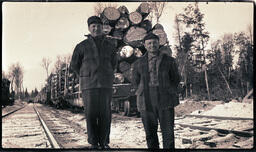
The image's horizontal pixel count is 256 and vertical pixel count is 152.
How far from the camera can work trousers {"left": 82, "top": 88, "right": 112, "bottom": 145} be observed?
3236 mm

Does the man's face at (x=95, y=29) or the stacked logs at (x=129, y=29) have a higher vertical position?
the stacked logs at (x=129, y=29)

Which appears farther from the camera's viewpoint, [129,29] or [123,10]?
[129,29]

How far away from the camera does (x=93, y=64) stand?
3.31 m

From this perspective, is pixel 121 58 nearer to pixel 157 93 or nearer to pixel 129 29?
A: pixel 129 29

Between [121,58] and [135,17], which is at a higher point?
[135,17]

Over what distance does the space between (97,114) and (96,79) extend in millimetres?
478

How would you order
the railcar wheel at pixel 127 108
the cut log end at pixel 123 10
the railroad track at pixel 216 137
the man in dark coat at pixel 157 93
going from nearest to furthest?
the man in dark coat at pixel 157 93 → the railroad track at pixel 216 137 → the cut log end at pixel 123 10 → the railcar wheel at pixel 127 108

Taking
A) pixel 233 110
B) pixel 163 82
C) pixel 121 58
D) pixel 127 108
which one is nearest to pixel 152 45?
pixel 163 82

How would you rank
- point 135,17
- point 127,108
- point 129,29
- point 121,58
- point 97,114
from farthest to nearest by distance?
1. point 127,108
2. point 121,58
3. point 129,29
4. point 135,17
5. point 97,114

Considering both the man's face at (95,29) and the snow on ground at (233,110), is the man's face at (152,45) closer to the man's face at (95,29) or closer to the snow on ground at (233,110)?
the man's face at (95,29)

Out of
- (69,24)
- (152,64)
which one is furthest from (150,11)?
(152,64)

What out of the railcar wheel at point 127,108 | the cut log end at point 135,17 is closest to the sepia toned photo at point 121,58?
the cut log end at point 135,17

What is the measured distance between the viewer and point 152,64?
342 cm

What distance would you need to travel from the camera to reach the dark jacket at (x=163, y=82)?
10.7 feet
